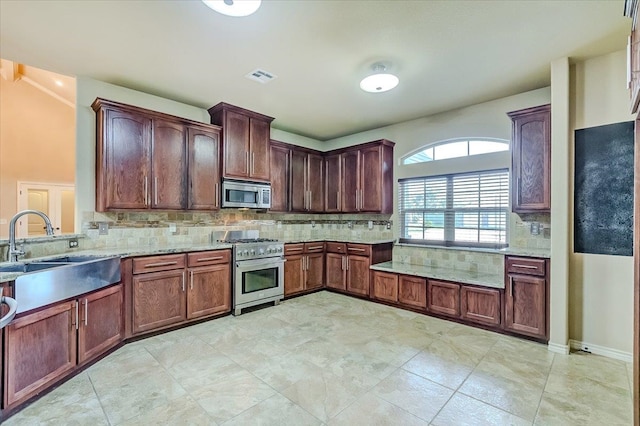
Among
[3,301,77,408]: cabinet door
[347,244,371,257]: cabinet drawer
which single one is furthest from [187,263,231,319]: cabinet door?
[347,244,371,257]: cabinet drawer

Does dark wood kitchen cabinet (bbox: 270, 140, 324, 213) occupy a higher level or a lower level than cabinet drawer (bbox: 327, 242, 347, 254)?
higher

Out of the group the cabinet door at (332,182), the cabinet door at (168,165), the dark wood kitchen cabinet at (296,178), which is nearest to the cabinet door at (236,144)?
the cabinet door at (168,165)

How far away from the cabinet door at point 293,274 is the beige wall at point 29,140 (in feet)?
23.9

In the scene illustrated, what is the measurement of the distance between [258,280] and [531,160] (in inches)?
142

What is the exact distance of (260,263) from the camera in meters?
3.97

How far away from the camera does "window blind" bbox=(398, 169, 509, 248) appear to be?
3756 mm

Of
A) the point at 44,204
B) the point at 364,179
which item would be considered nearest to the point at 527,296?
the point at 364,179

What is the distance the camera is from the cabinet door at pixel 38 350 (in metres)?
1.86

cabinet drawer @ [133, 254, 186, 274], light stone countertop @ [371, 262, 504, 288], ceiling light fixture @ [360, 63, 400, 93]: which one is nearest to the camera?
ceiling light fixture @ [360, 63, 400, 93]

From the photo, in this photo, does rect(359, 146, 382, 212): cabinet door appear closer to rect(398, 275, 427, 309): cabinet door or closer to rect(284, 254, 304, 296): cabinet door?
rect(398, 275, 427, 309): cabinet door

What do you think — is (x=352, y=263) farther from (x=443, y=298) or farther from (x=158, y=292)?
(x=158, y=292)

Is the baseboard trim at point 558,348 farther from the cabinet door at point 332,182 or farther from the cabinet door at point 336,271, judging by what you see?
the cabinet door at point 332,182

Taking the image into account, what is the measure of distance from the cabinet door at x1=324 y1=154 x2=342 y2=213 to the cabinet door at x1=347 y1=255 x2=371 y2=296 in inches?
41.3

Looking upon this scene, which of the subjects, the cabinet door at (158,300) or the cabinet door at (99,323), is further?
the cabinet door at (158,300)
